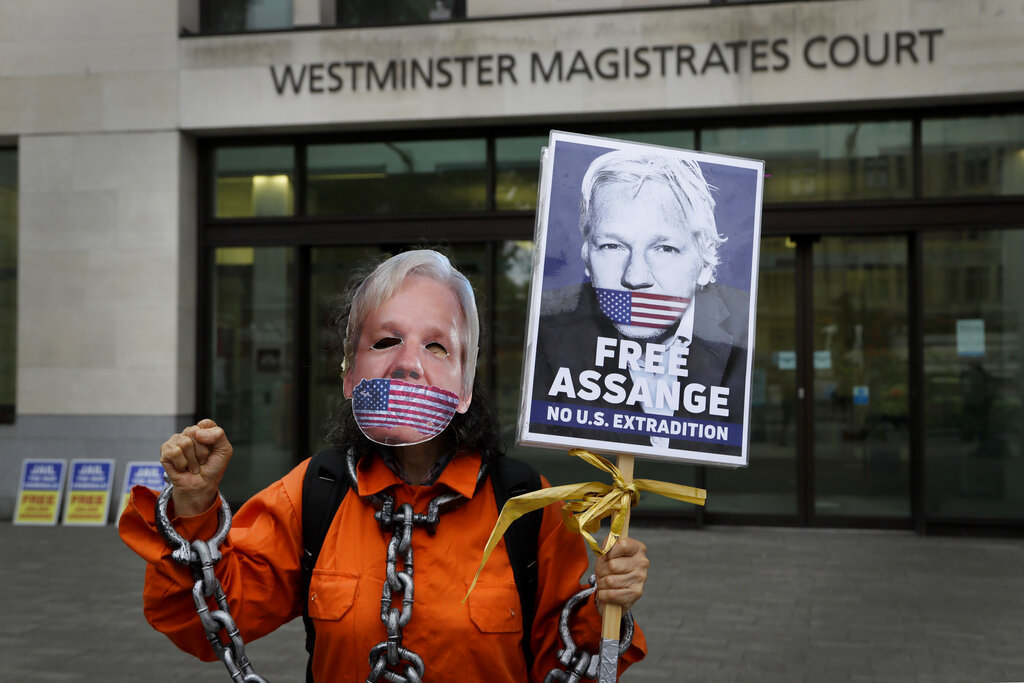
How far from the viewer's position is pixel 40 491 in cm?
1102

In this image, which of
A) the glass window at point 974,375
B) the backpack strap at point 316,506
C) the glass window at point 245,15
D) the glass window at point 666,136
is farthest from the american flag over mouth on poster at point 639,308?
the glass window at point 245,15

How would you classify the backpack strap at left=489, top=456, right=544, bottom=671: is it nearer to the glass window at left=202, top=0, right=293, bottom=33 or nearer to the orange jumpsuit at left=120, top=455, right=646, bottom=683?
the orange jumpsuit at left=120, top=455, right=646, bottom=683

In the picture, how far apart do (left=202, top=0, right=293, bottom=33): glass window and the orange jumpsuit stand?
9.94m

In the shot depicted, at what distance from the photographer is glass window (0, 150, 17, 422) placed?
11.8 m

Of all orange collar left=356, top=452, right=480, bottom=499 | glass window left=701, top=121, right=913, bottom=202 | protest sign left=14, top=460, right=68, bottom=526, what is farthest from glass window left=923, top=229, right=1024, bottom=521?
protest sign left=14, top=460, right=68, bottom=526

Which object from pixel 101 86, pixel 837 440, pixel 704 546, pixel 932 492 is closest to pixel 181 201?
pixel 101 86

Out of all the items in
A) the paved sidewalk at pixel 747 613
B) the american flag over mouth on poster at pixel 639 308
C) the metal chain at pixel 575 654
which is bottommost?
the paved sidewalk at pixel 747 613

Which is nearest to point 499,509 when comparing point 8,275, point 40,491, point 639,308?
point 639,308

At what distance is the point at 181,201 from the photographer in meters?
11.1

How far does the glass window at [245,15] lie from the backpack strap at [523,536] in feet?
32.6

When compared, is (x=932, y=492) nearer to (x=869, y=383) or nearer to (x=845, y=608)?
(x=869, y=383)

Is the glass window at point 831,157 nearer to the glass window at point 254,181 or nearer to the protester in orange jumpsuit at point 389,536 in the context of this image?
the glass window at point 254,181

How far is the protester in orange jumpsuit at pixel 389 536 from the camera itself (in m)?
2.23

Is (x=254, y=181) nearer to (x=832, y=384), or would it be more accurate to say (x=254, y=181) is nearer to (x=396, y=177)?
(x=396, y=177)
